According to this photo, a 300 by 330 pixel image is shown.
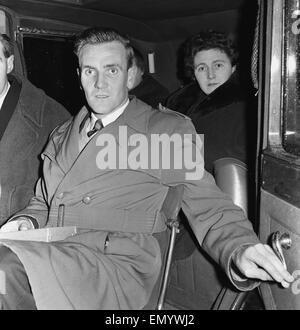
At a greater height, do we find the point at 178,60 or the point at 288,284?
the point at 178,60

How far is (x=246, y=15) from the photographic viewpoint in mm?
3422

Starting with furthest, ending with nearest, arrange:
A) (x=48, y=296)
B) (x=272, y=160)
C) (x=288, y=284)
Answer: (x=48, y=296), (x=272, y=160), (x=288, y=284)

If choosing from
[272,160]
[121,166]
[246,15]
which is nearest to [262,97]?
[272,160]

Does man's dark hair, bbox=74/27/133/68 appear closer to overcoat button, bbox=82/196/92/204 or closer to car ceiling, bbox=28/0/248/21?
→ overcoat button, bbox=82/196/92/204

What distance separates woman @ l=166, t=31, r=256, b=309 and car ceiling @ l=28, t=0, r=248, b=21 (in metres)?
0.27

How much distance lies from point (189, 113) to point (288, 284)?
186cm

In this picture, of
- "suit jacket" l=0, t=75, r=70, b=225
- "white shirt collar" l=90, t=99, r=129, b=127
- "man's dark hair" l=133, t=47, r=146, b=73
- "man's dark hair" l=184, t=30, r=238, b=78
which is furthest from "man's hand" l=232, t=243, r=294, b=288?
"man's dark hair" l=133, t=47, r=146, b=73

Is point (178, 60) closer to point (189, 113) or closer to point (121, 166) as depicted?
point (189, 113)

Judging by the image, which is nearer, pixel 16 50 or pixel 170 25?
pixel 16 50

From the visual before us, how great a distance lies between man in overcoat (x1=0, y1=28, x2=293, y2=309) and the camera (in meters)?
1.74

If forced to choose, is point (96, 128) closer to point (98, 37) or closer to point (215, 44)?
point (98, 37)

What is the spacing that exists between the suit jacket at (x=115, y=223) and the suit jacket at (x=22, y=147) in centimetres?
61

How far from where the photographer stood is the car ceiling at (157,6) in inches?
126

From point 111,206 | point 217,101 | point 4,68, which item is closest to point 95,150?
point 111,206
